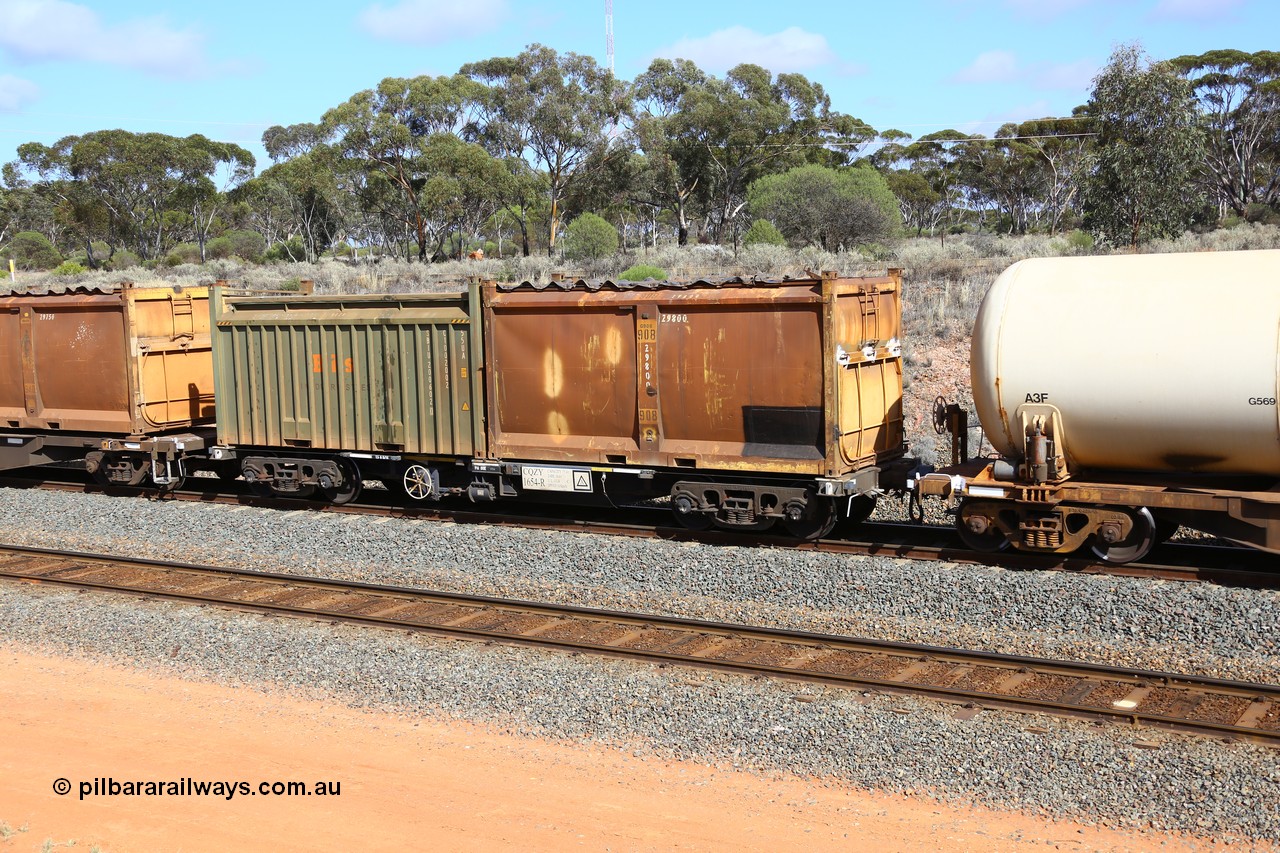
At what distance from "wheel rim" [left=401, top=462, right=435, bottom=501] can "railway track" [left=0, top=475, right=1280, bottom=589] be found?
37 centimetres

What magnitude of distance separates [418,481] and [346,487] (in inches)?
64.1

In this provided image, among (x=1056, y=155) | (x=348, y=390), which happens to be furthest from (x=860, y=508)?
(x=1056, y=155)

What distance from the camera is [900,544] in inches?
521

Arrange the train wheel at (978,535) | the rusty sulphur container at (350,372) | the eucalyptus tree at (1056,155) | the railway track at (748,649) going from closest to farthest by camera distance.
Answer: the railway track at (748,649), the train wheel at (978,535), the rusty sulphur container at (350,372), the eucalyptus tree at (1056,155)

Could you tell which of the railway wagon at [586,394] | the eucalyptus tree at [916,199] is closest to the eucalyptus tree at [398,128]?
the eucalyptus tree at [916,199]

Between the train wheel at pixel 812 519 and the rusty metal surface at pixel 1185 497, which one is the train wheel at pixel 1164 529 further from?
the train wheel at pixel 812 519

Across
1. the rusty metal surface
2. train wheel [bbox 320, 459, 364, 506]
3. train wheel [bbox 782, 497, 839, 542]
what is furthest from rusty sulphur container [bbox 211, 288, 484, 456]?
the rusty metal surface

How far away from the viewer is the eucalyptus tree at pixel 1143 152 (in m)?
29.2

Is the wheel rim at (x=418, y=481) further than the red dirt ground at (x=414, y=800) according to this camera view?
Yes

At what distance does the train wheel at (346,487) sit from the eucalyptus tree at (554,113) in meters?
38.4

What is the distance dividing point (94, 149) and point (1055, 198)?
53.7 metres

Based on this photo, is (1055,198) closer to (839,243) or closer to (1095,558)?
(839,243)

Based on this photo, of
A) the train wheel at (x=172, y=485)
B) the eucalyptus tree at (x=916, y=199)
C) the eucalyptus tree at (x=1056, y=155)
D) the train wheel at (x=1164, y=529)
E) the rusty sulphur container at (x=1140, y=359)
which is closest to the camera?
the rusty sulphur container at (x=1140, y=359)

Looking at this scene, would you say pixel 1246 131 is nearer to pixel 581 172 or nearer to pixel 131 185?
pixel 581 172
